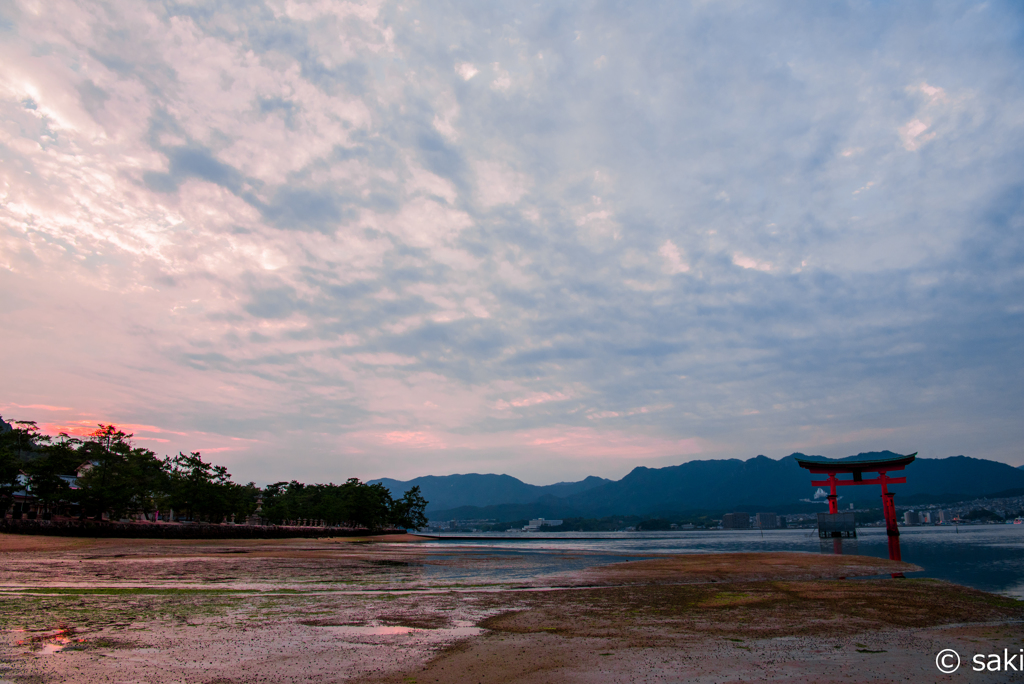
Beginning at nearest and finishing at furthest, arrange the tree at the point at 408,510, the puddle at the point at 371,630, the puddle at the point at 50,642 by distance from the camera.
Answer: the puddle at the point at 50,642 → the puddle at the point at 371,630 → the tree at the point at 408,510

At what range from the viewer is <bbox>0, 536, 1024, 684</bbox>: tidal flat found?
7.91 metres

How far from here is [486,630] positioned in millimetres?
11367

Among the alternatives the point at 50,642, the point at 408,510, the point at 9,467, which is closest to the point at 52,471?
the point at 9,467

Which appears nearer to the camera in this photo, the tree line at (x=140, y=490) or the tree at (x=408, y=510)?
the tree line at (x=140, y=490)

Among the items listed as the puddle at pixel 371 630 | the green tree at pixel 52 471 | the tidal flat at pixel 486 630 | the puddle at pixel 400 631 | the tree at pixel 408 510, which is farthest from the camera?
the tree at pixel 408 510

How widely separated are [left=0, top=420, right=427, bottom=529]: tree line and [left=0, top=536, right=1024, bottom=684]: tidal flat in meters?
61.9

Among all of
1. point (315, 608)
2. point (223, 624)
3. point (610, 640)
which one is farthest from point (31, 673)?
point (610, 640)

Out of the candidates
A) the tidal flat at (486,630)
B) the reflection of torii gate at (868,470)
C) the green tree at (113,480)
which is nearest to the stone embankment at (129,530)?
the green tree at (113,480)

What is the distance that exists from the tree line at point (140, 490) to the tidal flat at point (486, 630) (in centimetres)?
6194

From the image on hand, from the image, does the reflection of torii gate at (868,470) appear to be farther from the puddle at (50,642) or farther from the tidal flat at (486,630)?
the puddle at (50,642)

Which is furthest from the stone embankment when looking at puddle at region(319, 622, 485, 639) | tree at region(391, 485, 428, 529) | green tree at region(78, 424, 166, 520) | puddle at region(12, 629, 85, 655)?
puddle at region(319, 622, 485, 639)

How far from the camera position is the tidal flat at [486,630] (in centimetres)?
791

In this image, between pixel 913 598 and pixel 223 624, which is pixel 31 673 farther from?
pixel 913 598

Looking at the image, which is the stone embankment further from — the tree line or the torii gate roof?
the torii gate roof
